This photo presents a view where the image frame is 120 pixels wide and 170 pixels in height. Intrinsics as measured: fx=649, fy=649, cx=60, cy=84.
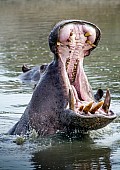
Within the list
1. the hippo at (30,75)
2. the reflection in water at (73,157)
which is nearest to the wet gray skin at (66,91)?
the reflection in water at (73,157)

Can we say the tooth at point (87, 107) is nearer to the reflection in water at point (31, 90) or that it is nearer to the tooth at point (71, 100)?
the tooth at point (71, 100)

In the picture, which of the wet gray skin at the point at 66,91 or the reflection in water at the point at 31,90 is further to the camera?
the wet gray skin at the point at 66,91

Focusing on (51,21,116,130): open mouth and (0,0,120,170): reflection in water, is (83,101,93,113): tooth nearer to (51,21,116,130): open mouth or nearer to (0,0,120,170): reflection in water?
(51,21,116,130): open mouth

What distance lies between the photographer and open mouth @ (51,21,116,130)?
6719mm

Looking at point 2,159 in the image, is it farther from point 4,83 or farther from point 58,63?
point 4,83

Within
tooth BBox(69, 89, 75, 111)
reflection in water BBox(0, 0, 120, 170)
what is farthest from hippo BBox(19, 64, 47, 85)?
tooth BBox(69, 89, 75, 111)

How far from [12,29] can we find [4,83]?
15.0 m

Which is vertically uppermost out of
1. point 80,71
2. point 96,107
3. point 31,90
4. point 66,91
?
point 80,71

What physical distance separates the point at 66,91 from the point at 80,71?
0.94ft

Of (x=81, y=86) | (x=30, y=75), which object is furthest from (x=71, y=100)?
(x=30, y=75)

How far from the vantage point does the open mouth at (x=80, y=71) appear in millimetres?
6719

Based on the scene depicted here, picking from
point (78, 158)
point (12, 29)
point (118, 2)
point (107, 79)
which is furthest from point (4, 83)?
point (118, 2)

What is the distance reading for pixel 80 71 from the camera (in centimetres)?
707

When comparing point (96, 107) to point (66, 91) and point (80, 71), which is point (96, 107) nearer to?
point (66, 91)
